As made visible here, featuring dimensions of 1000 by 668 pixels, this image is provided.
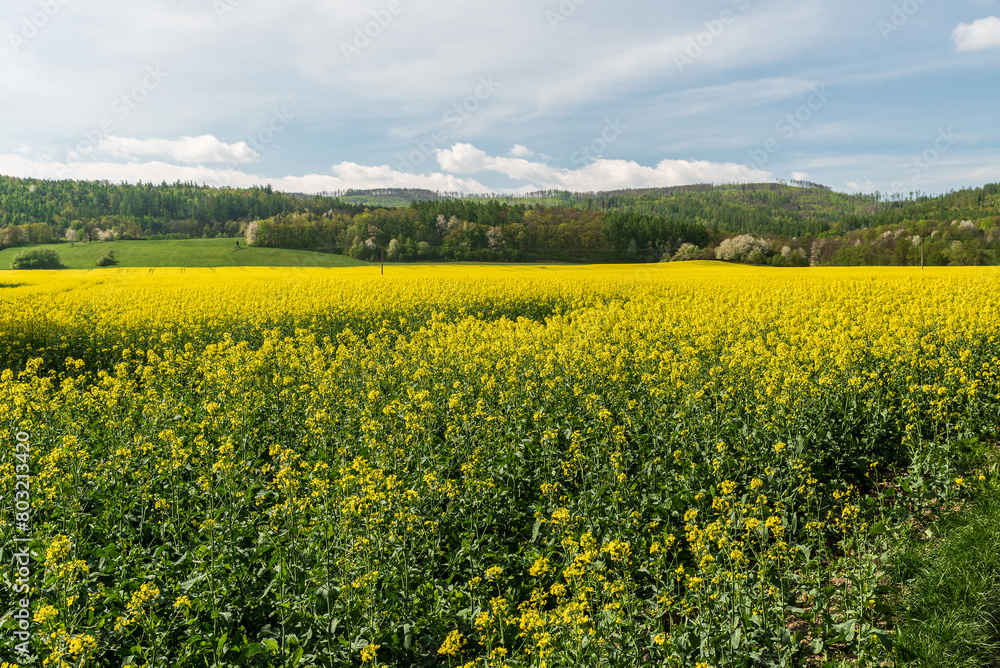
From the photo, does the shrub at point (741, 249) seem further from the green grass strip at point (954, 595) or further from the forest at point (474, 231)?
the green grass strip at point (954, 595)

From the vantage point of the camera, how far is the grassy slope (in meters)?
65.7

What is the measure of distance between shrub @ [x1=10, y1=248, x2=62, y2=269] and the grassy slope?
961mm

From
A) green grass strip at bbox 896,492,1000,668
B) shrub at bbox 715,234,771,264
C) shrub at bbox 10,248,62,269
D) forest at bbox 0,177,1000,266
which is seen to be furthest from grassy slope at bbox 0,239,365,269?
green grass strip at bbox 896,492,1000,668

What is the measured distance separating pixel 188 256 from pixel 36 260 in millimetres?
16020

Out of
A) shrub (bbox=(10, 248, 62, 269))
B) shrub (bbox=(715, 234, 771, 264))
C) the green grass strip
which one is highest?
shrub (bbox=(715, 234, 771, 264))

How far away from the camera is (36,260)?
2491 inches

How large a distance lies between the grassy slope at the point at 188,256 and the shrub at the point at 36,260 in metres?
0.96

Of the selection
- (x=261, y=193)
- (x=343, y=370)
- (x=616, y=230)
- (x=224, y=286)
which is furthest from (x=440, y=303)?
(x=261, y=193)

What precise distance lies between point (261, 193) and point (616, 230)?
8478 centimetres

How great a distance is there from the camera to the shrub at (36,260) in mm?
62219

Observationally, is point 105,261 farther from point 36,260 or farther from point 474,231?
point 474,231

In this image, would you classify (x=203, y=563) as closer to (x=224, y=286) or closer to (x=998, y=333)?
(x=998, y=333)

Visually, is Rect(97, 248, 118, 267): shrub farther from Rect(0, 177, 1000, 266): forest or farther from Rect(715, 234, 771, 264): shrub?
Rect(715, 234, 771, 264): shrub

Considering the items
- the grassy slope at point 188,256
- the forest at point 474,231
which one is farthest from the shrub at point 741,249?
the grassy slope at point 188,256
